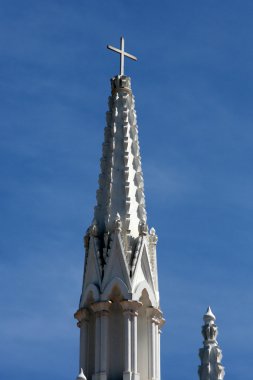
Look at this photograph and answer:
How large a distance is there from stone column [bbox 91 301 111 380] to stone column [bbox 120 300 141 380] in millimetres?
601

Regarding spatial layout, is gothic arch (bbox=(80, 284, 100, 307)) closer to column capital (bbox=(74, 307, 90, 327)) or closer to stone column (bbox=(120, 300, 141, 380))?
column capital (bbox=(74, 307, 90, 327))

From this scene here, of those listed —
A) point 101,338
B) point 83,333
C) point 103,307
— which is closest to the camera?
point 101,338

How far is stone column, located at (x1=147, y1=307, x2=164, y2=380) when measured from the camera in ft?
144

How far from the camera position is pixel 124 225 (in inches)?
1816

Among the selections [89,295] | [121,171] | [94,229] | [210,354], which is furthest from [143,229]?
[210,354]

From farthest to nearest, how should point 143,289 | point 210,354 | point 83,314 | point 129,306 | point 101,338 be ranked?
point 83,314 < point 143,289 < point 129,306 < point 101,338 < point 210,354

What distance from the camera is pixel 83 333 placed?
4509 cm

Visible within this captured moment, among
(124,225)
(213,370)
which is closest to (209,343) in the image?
(213,370)

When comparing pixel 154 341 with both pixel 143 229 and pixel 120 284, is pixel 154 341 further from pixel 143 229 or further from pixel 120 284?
pixel 143 229

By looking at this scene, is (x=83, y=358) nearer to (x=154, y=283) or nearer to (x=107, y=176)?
(x=154, y=283)

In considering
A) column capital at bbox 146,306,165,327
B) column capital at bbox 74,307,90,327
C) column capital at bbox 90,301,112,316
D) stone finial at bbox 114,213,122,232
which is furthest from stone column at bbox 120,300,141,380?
stone finial at bbox 114,213,122,232

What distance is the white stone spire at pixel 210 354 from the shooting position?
38.4 metres

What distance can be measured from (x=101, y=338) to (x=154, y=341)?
1.74m

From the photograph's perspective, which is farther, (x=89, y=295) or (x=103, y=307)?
(x=89, y=295)
